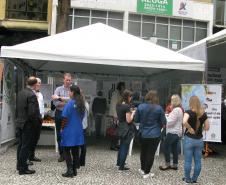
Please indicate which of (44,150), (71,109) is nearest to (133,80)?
(44,150)

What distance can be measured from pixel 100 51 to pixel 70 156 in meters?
4.00

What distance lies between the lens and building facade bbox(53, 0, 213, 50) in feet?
83.0

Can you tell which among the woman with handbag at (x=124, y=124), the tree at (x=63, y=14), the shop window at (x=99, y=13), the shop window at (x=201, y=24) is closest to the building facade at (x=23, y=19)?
the shop window at (x=99, y=13)

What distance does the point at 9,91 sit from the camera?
11867mm

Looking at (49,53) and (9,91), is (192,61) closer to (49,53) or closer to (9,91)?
(49,53)

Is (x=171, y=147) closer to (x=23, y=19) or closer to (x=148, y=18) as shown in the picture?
(x=148, y=18)

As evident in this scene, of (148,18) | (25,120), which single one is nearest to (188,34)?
(148,18)

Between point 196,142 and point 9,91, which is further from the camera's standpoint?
point 9,91

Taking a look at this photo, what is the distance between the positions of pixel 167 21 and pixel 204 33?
238 cm

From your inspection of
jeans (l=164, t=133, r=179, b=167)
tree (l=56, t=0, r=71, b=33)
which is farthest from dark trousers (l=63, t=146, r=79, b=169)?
tree (l=56, t=0, r=71, b=33)

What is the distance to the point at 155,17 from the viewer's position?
86.6ft

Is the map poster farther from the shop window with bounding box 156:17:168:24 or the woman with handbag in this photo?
the shop window with bounding box 156:17:168:24

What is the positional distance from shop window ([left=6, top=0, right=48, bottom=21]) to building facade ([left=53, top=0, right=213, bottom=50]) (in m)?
2.91

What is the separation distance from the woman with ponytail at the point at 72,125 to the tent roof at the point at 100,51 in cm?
314
